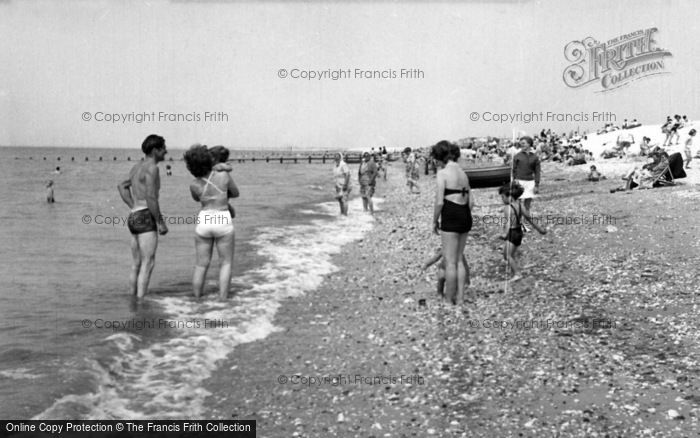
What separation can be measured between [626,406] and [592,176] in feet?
69.6

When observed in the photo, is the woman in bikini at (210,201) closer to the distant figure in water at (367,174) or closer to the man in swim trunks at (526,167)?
the man in swim trunks at (526,167)

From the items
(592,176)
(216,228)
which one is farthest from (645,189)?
(216,228)

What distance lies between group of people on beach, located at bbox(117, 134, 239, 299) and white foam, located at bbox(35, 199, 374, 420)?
86 centimetres

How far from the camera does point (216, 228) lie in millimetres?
7918

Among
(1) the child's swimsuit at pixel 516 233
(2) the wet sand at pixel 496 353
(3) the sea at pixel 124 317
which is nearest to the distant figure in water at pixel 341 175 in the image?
(3) the sea at pixel 124 317

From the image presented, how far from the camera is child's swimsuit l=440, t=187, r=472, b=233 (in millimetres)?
7234

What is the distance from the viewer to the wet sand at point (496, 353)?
4484 mm

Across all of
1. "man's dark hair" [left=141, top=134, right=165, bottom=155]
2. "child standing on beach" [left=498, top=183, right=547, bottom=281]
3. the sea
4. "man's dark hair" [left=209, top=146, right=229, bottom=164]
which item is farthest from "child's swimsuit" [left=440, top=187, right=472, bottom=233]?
"man's dark hair" [left=141, top=134, right=165, bottom=155]

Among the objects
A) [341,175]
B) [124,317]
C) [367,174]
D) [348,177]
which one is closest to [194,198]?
[124,317]

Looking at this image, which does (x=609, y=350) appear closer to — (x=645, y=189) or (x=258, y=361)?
(x=258, y=361)

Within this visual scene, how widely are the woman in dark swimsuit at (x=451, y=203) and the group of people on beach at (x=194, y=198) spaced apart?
2.83 meters

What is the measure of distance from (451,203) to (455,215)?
0.16 metres

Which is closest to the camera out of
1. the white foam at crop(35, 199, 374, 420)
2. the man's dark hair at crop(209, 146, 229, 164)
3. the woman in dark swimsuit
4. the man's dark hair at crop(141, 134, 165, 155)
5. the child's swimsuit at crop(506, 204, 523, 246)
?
the white foam at crop(35, 199, 374, 420)

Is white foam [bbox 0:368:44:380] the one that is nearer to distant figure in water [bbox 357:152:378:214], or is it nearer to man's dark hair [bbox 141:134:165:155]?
man's dark hair [bbox 141:134:165:155]
